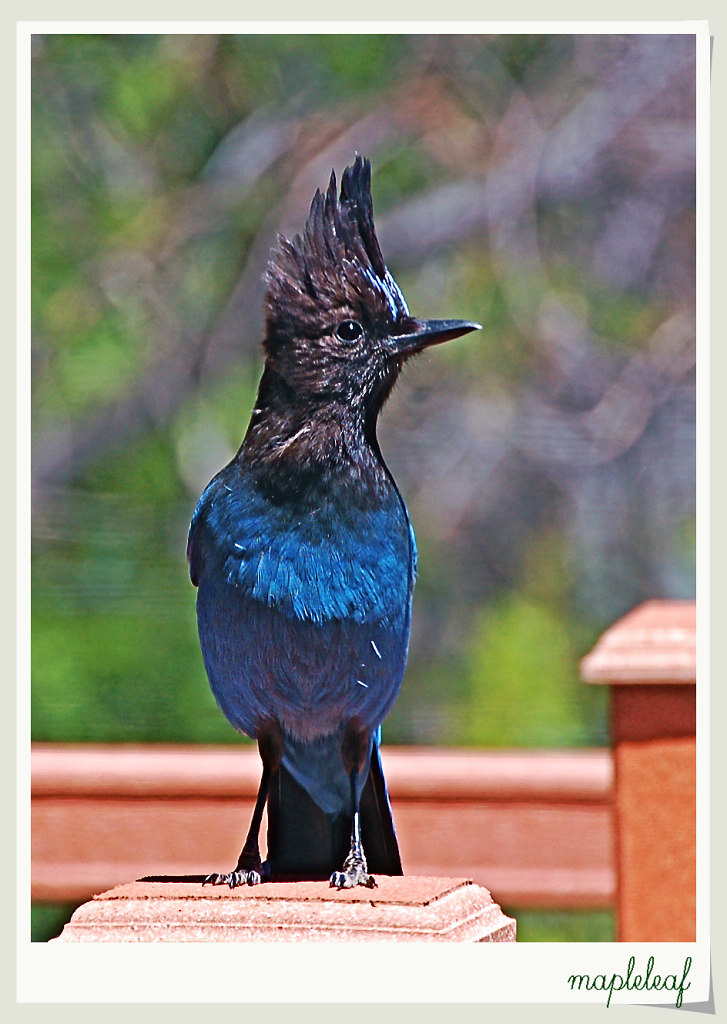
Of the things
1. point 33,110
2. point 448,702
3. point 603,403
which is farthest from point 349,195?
point 603,403

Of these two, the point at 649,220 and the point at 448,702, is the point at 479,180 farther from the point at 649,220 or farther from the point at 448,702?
the point at 448,702

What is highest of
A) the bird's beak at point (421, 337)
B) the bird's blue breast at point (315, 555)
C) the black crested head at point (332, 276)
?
the black crested head at point (332, 276)

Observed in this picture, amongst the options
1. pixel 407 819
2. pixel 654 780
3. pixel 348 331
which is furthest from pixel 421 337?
pixel 407 819

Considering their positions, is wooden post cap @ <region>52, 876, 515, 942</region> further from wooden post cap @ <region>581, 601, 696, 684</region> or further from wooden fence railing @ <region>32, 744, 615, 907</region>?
wooden fence railing @ <region>32, 744, 615, 907</region>

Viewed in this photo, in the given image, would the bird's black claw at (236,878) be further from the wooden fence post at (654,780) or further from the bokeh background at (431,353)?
the bokeh background at (431,353)

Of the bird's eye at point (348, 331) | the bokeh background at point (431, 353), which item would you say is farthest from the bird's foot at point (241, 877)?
the bokeh background at point (431, 353)

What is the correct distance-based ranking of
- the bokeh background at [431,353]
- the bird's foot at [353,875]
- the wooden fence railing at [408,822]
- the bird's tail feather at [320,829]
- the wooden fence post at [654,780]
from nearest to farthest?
the bird's foot at [353,875] → the bird's tail feather at [320,829] → the wooden fence post at [654,780] → the wooden fence railing at [408,822] → the bokeh background at [431,353]

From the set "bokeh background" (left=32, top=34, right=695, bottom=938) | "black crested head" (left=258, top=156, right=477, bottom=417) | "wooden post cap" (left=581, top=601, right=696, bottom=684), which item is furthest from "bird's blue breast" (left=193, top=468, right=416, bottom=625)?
"bokeh background" (left=32, top=34, right=695, bottom=938)
